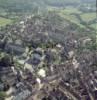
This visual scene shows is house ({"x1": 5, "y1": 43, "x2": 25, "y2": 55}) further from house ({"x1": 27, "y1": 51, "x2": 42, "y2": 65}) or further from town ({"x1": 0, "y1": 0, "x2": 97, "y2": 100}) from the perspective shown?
house ({"x1": 27, "y1": 51, "x2": 42, "y2": 65})

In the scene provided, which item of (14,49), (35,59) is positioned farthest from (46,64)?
(14,49)

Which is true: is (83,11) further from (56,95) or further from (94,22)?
(56,95)

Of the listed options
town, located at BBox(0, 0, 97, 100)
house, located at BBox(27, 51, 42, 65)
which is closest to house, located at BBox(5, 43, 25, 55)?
town, located at BBox(0, 0, 97, 100)

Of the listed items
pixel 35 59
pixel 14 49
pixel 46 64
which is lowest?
pixel 46 64

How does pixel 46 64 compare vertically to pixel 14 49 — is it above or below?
below

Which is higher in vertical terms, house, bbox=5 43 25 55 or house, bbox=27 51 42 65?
house, bbox=5 43 25 55

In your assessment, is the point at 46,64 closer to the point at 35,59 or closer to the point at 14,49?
the point at 35,59

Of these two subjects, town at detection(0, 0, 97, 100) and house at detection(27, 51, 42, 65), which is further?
house at detection(27, 51, 42, 65)

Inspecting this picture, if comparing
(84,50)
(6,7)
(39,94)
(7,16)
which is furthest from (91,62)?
(6,7)

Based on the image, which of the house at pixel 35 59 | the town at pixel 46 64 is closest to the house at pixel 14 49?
the town at pixel 46 64

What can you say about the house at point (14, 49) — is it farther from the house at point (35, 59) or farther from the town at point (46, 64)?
the house at point (35, 59)

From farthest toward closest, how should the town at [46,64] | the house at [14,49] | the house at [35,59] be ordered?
the house at [14,49] < the house at [35,59] < the town at [46,64]
